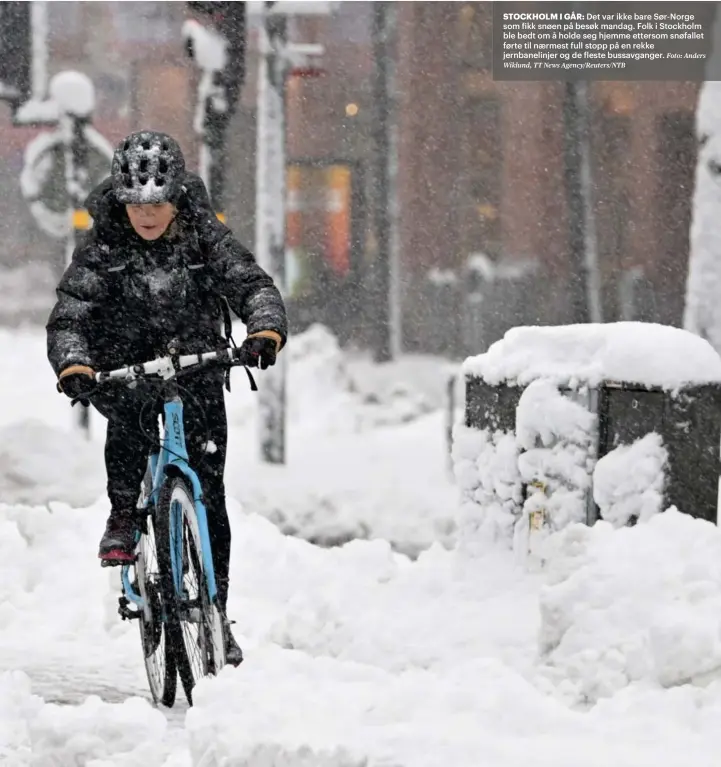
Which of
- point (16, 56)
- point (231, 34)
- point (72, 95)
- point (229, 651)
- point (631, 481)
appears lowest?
point (229, 651)

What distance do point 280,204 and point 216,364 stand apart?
24.4ft

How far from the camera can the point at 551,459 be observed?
716 cm

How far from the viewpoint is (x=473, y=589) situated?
730cm

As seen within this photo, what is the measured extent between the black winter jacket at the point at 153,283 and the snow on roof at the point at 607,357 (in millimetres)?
1809

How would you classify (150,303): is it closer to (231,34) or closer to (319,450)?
(231,34)

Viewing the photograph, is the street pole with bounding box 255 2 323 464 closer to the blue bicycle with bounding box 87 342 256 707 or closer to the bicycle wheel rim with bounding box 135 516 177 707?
the bicycle wheel rim with bounding box 135 516 177 707

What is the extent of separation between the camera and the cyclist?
5.86 metres

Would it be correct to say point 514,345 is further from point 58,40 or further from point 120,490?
point 58,40

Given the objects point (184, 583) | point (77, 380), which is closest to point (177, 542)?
point (184, 583)

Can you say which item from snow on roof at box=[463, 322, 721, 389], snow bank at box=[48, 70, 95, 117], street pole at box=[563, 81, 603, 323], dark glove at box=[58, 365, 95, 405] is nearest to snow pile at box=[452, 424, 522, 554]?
snow on roof at box=[463, 322, 721, 389]

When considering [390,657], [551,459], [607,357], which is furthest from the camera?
[551,459]

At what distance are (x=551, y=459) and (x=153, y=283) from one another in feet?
7.31

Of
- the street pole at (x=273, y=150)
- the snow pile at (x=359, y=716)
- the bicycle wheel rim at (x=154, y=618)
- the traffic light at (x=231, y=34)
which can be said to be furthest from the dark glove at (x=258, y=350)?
the traffic light at (x=231, y=34)

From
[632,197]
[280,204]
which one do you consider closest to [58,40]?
[632,197]
